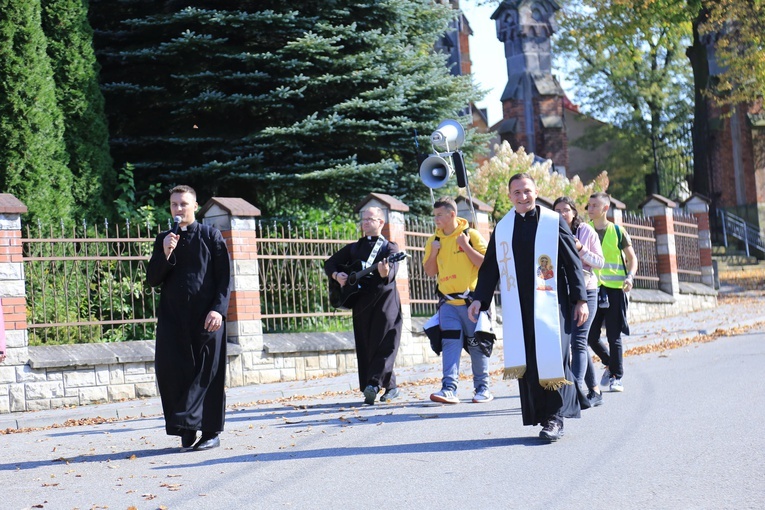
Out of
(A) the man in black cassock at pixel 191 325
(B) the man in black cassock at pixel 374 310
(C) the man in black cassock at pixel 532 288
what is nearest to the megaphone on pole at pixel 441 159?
(B) the man in black cassock at pixel 374 310

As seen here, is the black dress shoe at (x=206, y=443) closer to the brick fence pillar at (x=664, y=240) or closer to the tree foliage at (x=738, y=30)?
the brick fence pillar at (x=664, y=240)

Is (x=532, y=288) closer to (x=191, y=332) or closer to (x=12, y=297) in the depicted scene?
(x=191, y=332)

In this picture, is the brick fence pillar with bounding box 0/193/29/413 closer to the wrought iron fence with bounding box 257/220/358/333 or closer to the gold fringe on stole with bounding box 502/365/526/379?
the wrought iron fence with bounding box 257/220/358/333

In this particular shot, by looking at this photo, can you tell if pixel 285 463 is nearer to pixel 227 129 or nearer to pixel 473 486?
pixel 473 486

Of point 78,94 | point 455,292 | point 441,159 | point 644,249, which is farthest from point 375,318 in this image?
point 644,249

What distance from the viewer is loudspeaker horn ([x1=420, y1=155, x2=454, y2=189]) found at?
605 inches

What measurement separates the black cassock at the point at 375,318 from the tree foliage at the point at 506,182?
1077 centimetres

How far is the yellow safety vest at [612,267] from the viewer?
11039mm

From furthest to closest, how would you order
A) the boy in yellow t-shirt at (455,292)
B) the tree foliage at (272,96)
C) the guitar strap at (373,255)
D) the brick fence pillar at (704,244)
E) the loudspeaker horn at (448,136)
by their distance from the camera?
1. the brick fence pillar at (704,244)
2. the tree foliage at (272,96)
3. the loudspeaker horn at (448,136)
4. the guitar strap at (373,255)
5. the boy in yellow t-shirt at (455,292)

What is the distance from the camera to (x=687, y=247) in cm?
2547

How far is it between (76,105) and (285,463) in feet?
31.8

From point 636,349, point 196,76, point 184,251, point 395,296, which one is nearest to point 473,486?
point 184,251

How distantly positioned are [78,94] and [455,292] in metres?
7.73

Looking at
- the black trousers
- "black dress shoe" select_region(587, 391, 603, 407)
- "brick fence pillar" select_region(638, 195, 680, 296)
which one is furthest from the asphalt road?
"brick fence pillar" select_region(638, 195, 680, 296)
